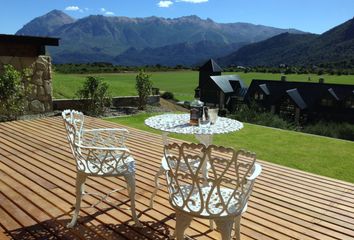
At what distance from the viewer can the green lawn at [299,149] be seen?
5.07 metres

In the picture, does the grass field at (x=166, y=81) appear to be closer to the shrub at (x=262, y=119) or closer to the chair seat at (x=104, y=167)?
the shrub at (x=262, y=119)

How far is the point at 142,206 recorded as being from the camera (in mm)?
3227

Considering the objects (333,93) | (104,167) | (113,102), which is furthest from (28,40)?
(333,93)

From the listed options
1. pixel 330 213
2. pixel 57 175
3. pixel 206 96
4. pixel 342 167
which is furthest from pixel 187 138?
pixel 206 96

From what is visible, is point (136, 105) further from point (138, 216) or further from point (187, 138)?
point (138, 216)

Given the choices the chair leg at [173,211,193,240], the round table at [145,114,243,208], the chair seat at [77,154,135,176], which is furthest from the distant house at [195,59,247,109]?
the chair leg at [173,211,193,240]

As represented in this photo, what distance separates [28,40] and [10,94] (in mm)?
1422

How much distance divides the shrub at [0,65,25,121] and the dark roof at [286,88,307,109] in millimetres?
20134

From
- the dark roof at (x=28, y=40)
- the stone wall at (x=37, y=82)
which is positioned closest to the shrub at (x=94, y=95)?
the stone wall at (x=37, y=82)

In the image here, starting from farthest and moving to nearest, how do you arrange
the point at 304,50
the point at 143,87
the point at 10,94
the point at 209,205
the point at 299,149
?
the point at 304,50
the point at 143,87
the point at 10,94
the point at 299,149
the point at 209,205

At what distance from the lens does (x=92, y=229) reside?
2785mm

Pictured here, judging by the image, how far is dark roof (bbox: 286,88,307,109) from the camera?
24.6m

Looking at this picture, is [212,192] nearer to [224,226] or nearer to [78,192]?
[224,226]

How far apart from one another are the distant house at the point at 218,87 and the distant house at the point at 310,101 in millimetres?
1482
